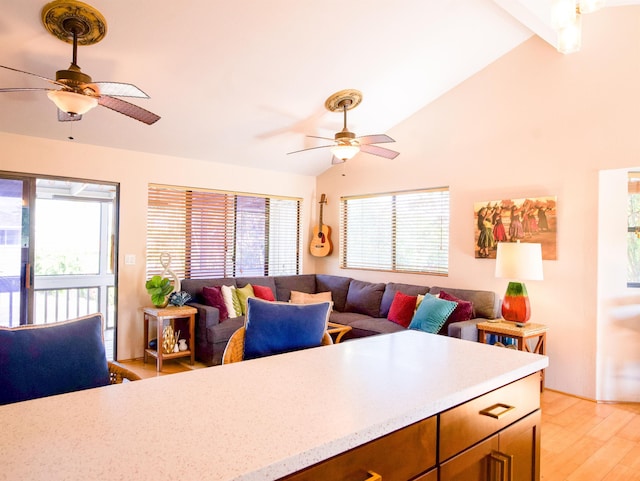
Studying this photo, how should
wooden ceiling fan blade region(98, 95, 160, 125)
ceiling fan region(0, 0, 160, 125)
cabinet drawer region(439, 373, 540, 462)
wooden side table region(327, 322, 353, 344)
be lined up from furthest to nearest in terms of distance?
wooden side table region(327, 322, 353, 344), wooden ceiling fan blade region(98, 95, 160, 125), ceiling fan region(0, 0, 160, 125), cabinet drawer region(439, 373, 540, 462)

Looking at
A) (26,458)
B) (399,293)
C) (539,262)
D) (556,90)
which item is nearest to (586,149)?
(556,90)

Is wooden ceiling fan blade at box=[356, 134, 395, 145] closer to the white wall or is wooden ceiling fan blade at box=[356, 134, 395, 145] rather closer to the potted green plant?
the white wall

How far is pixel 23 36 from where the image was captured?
9.36ft

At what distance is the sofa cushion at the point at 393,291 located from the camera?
188 inches

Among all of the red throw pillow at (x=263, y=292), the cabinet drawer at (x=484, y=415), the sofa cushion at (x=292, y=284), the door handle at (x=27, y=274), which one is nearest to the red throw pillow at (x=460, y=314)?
the red throw pillow at (x=263, y=292)

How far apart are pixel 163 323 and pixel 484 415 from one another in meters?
3.91

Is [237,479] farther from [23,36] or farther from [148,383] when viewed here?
[23,36]

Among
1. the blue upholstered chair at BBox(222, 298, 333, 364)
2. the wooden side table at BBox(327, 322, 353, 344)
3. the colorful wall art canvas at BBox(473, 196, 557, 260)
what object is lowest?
the wooden side table at BBox(327, 322, 353, 344)

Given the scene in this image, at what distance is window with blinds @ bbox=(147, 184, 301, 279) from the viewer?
4977 mm

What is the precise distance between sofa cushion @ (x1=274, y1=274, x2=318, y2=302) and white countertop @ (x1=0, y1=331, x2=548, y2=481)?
13.6 feet

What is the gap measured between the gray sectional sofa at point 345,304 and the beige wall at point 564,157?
1.13ft

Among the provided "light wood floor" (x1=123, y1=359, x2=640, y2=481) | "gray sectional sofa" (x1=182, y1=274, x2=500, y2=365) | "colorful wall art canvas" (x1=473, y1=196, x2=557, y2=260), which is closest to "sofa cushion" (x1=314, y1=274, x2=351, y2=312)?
"gray sectional sofa" (x1=182, y1=274, x2=500, y2=365)

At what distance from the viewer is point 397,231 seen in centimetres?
543

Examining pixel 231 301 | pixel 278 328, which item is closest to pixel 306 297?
pixel 231 301
